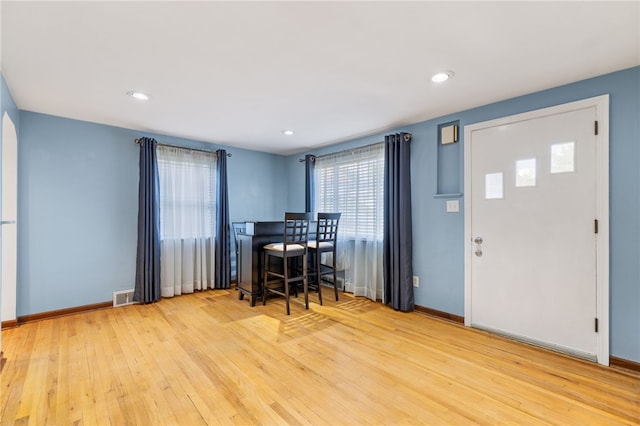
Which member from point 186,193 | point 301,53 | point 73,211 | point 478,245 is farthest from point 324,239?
point 73,211

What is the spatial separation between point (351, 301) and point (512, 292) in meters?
1.84

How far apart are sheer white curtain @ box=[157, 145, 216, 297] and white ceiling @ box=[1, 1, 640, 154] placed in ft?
3.67

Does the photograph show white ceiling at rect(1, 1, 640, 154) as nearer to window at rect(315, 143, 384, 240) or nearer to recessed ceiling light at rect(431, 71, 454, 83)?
recessed ceiling light at rect(431, 71, 454, 83)

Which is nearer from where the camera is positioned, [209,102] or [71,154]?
[209,102]

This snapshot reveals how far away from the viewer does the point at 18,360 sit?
2.29m

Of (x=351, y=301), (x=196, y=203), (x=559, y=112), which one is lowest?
(x=351, y=301)

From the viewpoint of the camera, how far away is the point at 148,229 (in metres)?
3.72

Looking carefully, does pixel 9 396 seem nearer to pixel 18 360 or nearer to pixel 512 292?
pixel 18 360

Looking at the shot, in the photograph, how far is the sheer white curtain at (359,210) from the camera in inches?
153

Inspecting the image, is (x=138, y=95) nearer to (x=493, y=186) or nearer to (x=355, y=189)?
(x=355, y=189)

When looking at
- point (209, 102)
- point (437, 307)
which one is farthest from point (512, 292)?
point (209, 102)

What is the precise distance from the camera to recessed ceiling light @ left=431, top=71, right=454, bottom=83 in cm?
224

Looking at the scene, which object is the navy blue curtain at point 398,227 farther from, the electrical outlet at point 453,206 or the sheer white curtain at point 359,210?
the electrical outlet at point 453,206

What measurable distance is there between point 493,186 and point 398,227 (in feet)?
3.55
